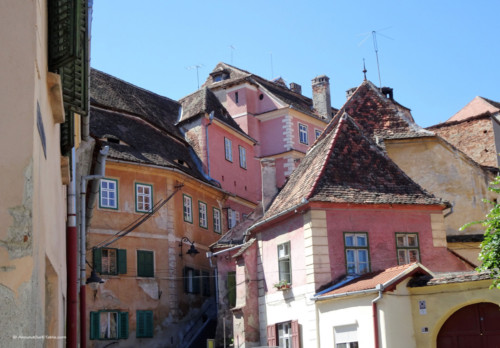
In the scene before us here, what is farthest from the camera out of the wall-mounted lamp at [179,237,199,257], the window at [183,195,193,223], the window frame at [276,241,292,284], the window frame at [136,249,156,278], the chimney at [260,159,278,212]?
the window at [183,195,193,223]

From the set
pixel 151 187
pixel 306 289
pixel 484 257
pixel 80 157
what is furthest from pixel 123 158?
pixel 484 257

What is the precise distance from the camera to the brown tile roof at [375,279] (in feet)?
64.0

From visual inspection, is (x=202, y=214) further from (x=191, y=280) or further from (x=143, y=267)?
(x=143, y=267)

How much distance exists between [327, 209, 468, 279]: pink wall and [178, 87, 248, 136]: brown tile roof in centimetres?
1633

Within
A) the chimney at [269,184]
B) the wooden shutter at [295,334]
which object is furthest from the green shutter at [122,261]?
the wooden shutter at [295,334]

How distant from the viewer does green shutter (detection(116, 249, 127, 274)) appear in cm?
2961

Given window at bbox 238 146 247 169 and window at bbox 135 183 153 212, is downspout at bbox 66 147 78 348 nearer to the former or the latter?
window at bbox 135 183 153 212

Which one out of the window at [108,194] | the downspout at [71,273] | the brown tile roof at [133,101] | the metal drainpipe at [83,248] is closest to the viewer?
the downspout at [71,273]

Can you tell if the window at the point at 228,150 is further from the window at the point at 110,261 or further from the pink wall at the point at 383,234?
the pink wall at the point at 383,234

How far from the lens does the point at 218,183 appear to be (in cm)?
3650

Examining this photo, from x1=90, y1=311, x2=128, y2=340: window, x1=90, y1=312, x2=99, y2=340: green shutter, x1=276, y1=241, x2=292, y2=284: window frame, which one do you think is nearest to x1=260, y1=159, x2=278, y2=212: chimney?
x1=276, y1=241, x2=292, y2=284: window frame

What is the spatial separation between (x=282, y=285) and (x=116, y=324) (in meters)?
8.00

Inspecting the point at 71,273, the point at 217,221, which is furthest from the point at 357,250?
the point at 217,221

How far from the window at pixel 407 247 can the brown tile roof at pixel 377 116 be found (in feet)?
20.4
